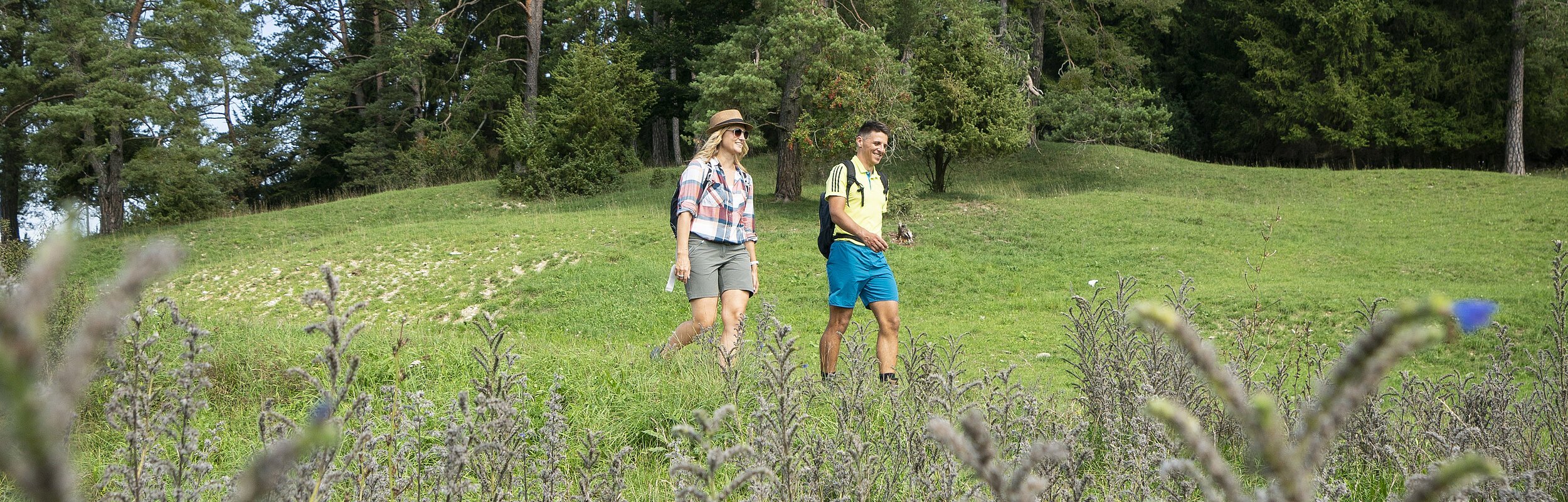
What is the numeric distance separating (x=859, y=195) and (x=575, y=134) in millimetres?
17732

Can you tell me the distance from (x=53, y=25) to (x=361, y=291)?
15.5 meters

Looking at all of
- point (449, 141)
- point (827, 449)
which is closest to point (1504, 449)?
point (827, 449)

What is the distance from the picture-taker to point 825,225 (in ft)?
18.8

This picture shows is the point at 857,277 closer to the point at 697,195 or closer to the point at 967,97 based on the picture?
the point at 697,195

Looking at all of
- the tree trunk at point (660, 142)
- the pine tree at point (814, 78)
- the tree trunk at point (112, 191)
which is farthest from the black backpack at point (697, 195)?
the tree trunk at point (660, 142)

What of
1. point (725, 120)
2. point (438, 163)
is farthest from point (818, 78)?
point (438, 163)

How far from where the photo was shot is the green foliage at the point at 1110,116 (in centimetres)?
2027

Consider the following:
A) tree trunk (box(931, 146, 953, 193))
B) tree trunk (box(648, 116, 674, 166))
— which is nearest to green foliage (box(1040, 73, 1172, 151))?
tree trunk (box(931, 146, 953, 193))

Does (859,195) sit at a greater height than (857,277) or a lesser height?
greater

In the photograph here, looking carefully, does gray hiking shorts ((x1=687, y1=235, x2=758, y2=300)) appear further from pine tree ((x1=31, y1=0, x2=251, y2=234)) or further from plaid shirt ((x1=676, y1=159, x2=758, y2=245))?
pine tree ((x1=31, y1=0, x2=251, y2=234))

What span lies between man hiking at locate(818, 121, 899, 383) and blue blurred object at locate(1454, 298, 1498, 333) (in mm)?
4655

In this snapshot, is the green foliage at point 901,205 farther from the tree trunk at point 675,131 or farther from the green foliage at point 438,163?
the green foliage at point 438,163

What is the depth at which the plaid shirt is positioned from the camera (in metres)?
5.41

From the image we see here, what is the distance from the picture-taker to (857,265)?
5.48m
